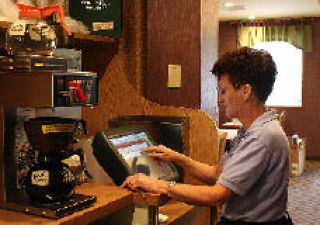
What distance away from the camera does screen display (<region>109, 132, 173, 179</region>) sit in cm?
213

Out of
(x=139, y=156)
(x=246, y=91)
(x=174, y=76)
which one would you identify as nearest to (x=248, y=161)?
(x=246, y=91)

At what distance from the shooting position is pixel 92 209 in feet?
5.82

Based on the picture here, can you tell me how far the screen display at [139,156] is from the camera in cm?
213

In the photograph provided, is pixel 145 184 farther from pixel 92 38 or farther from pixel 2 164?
pixel 92 38

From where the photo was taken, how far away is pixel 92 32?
7.60 ft

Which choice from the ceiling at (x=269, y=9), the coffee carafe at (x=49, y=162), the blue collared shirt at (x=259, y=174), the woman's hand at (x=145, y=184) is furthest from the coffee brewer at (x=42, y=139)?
the ceiling at (x=269, y=9)

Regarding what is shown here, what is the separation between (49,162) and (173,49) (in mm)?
1079

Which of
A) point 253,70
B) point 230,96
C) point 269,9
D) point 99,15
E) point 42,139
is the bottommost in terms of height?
point 42,139

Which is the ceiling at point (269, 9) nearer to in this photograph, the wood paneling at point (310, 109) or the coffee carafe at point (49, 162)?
the wood paneling at point (310, 109)

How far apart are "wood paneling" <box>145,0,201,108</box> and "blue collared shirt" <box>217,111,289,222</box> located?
0.75m

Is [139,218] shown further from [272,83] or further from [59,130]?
[272,83]

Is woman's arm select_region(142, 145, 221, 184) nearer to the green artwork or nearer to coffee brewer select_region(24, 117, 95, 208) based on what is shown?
coffee brewer select_region(24, 117, 95, 208)

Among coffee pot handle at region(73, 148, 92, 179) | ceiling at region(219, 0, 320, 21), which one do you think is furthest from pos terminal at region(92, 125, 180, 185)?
ceiling at region(219, 0, 320, 21)

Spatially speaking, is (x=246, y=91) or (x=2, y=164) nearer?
(x=2, y=164)
